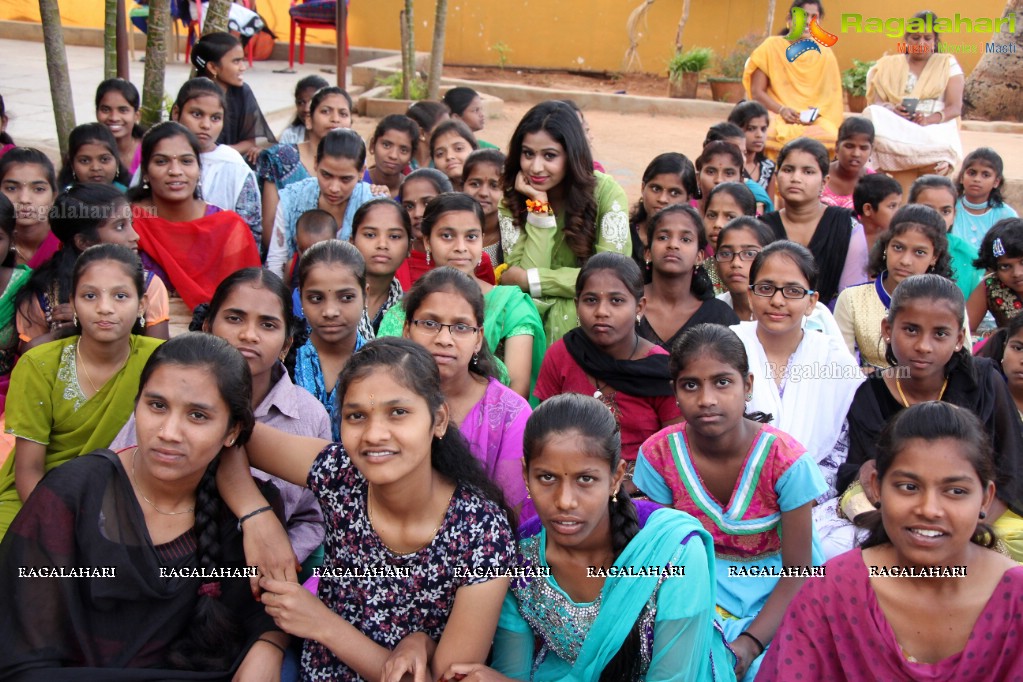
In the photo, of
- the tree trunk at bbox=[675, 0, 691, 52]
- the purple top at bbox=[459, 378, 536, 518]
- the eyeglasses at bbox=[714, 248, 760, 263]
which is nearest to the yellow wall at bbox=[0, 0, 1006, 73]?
the tree trunk at bbox=[675, 0, 691, 52]

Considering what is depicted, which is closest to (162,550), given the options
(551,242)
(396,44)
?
(551,242)

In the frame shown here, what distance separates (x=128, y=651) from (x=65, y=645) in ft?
0.47

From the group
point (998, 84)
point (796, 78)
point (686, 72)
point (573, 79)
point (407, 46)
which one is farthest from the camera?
point (573, 79)

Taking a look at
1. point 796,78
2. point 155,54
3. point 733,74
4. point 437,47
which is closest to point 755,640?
point 155,54

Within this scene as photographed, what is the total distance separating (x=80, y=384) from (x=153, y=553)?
3.09ft

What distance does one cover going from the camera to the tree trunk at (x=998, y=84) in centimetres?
1207

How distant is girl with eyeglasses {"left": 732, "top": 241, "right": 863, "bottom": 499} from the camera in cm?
340

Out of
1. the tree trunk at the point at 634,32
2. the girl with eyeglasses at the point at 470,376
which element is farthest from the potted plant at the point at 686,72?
A: the girl with eyeglasses at the point at 470,376

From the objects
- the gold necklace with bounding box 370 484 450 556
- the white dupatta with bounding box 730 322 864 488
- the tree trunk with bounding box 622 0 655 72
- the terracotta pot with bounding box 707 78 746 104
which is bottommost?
the gold necklace with bounding box 370 484 450 556

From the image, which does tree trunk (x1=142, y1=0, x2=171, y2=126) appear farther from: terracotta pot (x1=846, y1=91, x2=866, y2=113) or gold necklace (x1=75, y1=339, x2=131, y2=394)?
terracotta pot (x1=846, y1=91, x2=866, y2=113)

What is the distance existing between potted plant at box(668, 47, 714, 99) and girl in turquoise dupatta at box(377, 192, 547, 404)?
33.3ft

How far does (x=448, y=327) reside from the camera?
309 centimetres

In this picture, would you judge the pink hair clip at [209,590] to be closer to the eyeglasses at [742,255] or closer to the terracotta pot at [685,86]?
the eyeglasses at [742,255]

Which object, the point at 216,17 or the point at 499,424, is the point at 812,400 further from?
the point at 216,17
